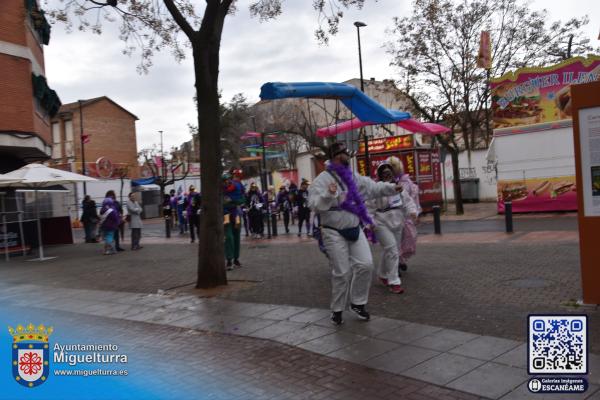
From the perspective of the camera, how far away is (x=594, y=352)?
441 cm

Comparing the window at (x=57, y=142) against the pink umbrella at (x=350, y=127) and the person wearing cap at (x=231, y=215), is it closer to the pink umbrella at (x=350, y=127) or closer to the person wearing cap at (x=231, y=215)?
the pink umbrella at (x=350, y=127)

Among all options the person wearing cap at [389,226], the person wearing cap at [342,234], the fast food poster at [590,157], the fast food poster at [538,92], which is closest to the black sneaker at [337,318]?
the person wearing cap at [342,234]

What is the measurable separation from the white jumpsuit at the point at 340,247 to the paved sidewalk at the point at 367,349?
360 mm

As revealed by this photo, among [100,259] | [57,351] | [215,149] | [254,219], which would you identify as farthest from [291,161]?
[57,351]

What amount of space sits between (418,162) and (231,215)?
1320 centimetres

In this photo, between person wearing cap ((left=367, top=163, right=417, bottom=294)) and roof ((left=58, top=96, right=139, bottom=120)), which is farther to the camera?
roof ((left=58, top=96, right=139, bottom=120))

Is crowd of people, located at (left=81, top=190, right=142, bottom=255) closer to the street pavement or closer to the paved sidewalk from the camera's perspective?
the street pavement

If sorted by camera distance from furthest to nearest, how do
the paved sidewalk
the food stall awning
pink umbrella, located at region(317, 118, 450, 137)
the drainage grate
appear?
pink umbrella, located at region(317, 118, 450, 137)
the food stall awning
the drainage grate
the paved sidewalk

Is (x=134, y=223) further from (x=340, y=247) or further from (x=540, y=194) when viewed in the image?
(x=540, y=194)

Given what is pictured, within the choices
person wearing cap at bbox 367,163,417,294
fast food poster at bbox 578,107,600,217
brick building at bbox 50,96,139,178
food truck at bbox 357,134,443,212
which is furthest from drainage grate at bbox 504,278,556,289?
brick building at bbox 50,96,139,178

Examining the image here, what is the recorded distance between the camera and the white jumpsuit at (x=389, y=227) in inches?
285

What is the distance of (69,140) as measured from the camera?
4659 cm

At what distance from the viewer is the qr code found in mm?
3750

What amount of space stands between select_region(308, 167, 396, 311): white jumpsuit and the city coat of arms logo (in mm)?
2855
